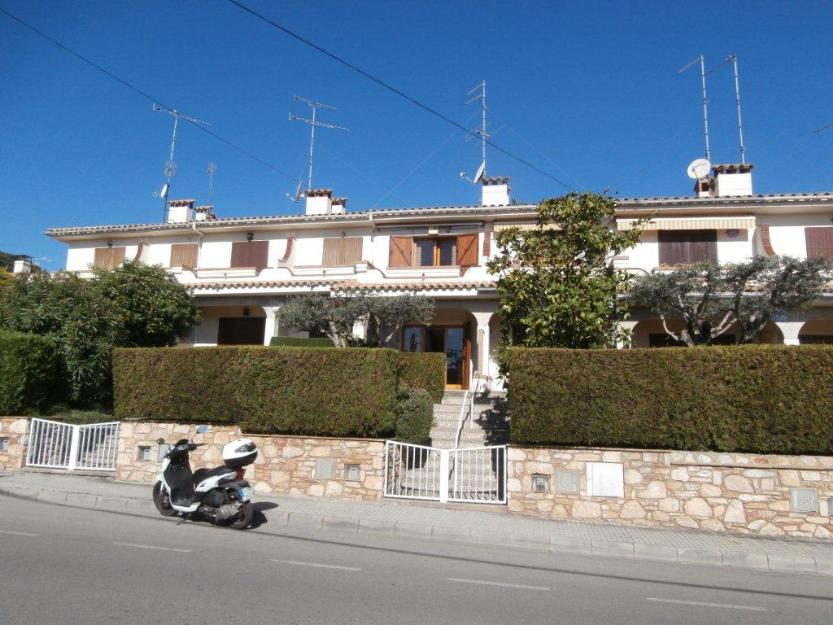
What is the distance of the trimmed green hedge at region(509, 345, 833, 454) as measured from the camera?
28.5 feet

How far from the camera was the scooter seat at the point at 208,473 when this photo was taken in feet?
→ 26.3

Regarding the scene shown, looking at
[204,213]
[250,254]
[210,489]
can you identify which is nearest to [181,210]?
[204,213]

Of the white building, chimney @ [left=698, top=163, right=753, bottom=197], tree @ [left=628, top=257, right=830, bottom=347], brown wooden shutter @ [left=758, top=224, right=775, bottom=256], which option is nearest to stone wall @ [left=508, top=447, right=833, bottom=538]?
tree @ [left=628, top=257, right=830, bottom=347]

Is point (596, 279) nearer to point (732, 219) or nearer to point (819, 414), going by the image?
point (819, 414)

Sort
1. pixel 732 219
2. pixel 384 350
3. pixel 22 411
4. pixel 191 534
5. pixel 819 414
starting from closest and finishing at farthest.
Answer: pixel 191 534, pixel 819 414, pixel 384 350, pixel 22 411, pixel 732 219

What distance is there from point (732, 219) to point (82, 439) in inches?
717

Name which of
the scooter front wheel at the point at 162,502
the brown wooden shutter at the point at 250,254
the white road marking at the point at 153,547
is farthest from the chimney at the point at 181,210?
the white road marking at the point at 153,547

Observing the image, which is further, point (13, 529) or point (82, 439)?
point (82, 439)

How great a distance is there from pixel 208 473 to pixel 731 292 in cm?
1279

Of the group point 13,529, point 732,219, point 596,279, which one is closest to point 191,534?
point 13,529

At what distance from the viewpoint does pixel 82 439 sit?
11.5 metres

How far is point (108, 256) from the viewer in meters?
22.7

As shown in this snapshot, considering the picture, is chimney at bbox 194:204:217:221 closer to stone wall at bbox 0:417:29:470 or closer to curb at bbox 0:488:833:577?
stone wall at bbox 0:417:29:470

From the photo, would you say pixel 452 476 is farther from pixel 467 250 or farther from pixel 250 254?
pixel 250 254
